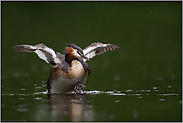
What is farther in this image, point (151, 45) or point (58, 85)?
point (151, 45)

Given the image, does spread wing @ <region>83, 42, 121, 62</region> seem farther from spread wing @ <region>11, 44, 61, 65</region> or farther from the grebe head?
spread wing @ <region>11, 44, 61, 65</region>

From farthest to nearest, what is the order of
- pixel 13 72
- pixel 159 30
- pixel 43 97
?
pixel 159 30, pixel 13 72, pixel 43 97

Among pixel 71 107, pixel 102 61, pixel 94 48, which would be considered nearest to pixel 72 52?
pixel 94 48

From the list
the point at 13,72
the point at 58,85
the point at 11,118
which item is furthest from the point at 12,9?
the point at 11,118

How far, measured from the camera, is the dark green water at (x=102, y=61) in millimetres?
9115

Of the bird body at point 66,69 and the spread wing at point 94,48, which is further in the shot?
the spread wing at point 94,48

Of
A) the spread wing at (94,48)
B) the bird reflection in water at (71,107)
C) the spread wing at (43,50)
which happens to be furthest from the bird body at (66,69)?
the spread wing at (94,48)

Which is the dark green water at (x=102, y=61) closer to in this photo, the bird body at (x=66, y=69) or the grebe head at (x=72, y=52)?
the bird body at (x=66, y=69)

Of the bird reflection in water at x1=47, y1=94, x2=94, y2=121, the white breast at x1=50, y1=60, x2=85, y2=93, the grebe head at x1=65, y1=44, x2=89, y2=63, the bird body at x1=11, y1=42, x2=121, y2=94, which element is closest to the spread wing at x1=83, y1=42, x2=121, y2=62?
the bird body at x1=11, y1=42, x2=121, y2=94

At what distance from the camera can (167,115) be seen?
28.0ft

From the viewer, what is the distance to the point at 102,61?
68.0ft

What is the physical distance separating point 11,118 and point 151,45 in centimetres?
1752

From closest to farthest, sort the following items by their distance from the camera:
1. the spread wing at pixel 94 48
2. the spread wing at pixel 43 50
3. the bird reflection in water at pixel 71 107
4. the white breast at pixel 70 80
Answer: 1. the bird reflection in water at pixel 71 107
2. the white breast at pixel 70 80
3. the spread wing at pixel 43 50
4. the spread wing at pixel 94 48

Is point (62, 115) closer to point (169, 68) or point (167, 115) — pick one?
point (167, 115)
